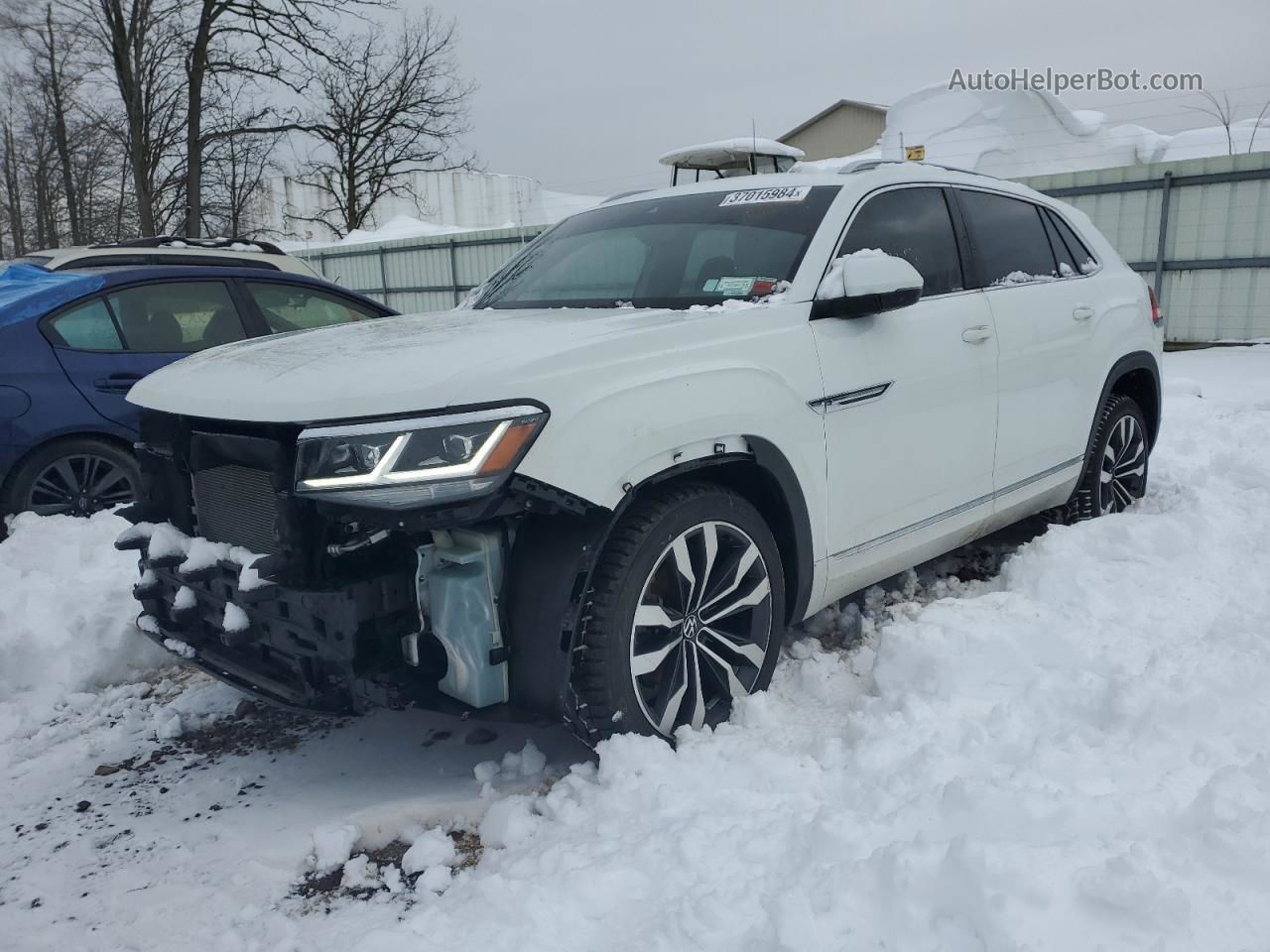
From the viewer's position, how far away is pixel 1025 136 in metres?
24.5

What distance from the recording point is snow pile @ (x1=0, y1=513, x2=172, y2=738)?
145 inches

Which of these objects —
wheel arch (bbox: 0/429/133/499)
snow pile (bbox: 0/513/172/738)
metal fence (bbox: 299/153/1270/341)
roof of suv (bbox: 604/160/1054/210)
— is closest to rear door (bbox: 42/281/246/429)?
wheel arch (bbox: 0/429/133/499)

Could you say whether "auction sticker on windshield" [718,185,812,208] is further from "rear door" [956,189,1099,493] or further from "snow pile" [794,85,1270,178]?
"snow pile" [794,85,1270,178]

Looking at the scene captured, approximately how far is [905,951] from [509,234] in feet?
58.5

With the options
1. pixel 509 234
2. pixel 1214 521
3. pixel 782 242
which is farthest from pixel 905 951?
pixel 509 234

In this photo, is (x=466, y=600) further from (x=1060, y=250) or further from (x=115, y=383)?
(x=115, y=383)

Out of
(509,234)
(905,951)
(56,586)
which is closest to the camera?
(905,951)

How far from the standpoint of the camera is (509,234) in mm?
18625

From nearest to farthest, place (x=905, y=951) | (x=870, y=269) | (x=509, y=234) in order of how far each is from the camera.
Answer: (x=905, y=951)
(x=870, y=269)
(x=509, y=234)

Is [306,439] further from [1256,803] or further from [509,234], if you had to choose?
[509,234]

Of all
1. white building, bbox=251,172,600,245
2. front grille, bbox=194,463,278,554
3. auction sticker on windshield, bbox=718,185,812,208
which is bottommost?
front grille, bbox=194,463,278,554

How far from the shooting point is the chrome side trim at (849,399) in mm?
3074

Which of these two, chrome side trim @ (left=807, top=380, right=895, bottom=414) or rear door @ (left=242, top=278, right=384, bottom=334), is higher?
rear door @ (left=242, top=278, right=384, bottom=334)

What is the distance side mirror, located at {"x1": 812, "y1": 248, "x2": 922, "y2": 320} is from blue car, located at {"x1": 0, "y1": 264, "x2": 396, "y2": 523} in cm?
348
